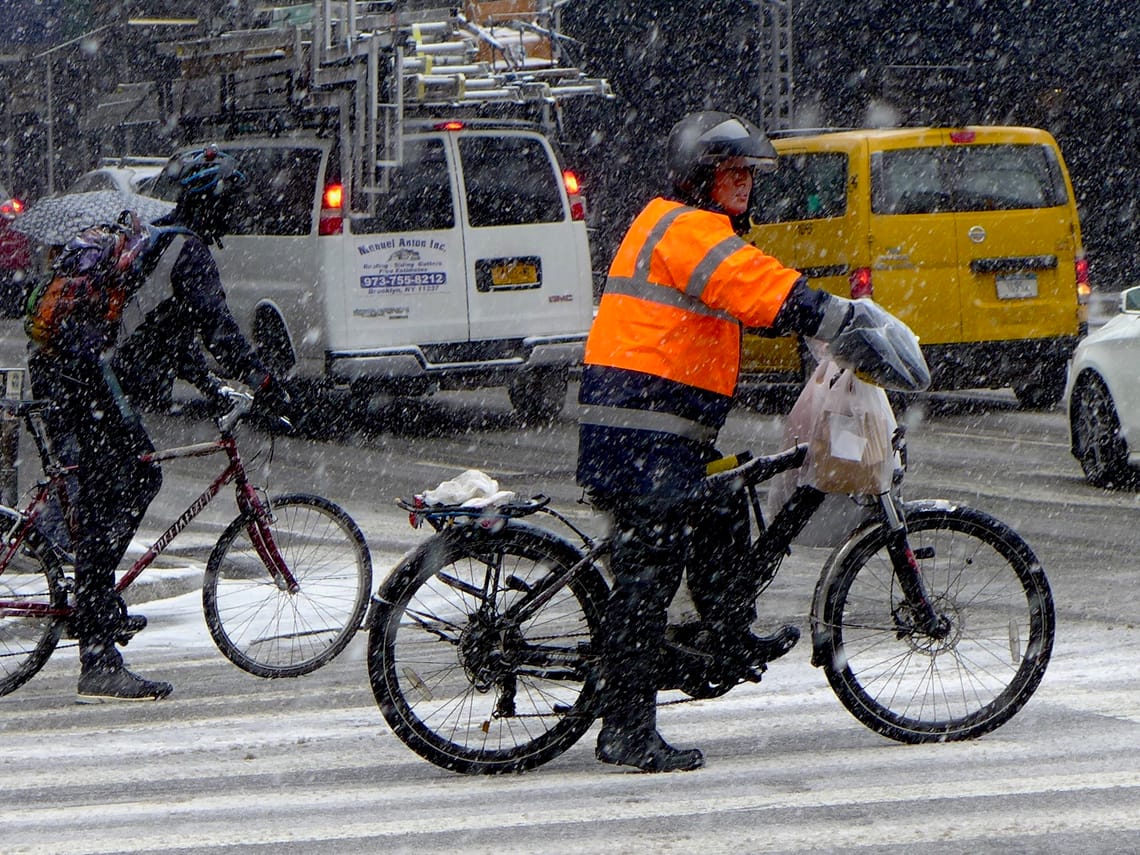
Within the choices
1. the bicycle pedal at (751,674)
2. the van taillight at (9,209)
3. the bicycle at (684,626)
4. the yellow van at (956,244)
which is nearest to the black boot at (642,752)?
the bicycle at (684,626)

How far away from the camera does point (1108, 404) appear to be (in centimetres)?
1150

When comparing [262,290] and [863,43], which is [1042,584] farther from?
[863,43]

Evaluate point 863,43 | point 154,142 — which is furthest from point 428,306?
point 154,142

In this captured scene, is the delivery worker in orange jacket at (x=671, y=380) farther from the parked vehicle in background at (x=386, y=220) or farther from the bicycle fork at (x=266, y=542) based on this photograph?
the parked vehicle in background at (x=386, y=220)

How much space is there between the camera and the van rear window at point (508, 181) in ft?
45.4

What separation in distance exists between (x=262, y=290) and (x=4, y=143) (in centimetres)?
2747

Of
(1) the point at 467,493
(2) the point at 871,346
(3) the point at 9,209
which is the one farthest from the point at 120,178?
(2) the point at 871,346

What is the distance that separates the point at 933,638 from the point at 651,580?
2.84 ft

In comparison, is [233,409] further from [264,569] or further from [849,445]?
[849,445]

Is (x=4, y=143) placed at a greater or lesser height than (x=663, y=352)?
lesser

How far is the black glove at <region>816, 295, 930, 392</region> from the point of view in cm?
507

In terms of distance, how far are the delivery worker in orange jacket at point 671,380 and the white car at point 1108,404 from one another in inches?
246

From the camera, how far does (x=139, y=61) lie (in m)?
35.9

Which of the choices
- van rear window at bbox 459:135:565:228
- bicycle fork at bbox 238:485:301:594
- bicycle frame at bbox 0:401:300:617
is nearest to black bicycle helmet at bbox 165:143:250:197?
bicycle frame at bbox 0:401:300:617
